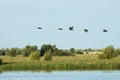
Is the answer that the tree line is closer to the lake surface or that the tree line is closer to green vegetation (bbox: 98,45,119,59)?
green vegetation (bbox: 98,45,119,59)

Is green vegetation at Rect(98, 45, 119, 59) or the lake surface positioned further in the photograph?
green vegetation at Rect(98, 45, 119, 59)

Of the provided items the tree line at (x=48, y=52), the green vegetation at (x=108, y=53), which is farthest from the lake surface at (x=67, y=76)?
the green vegetation at (x=108, y=53)

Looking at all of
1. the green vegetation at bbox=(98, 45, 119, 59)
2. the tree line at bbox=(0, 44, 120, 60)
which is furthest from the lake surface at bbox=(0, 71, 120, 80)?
the green vegetation at bbox=(98, 45, 119, 59)

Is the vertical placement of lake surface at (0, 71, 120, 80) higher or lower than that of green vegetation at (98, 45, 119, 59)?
lower

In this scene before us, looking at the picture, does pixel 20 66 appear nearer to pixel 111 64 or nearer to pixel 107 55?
pixel 111 64

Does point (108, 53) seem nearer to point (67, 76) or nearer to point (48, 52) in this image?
point (48, 52)

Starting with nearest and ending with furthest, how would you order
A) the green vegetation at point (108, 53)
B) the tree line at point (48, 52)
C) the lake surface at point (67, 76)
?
the lake surface at point (67, 76)
the green vegetation at point (108, 53)
the tree line at point (48, 52)

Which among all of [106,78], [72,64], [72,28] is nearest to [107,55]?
[72,64]

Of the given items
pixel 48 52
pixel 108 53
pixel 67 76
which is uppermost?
pixel 48 52

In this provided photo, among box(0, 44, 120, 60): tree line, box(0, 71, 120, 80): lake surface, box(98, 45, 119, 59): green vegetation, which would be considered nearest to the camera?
box(0, 71, 120, 80): lake surface

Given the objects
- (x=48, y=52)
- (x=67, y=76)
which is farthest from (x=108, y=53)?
(x=67, y=76)

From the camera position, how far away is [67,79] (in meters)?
44.7

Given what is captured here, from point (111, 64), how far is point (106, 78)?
18962mm

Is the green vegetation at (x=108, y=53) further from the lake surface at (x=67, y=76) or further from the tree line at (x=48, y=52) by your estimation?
the lake surface at (x=67, y=76)
